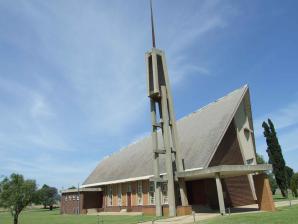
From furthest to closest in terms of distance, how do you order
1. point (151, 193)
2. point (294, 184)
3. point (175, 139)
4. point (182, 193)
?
point (294, 184) < point (151, 193) < point (175, 139) < point (182, 193)

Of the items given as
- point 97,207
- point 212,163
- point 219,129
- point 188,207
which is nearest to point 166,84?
point 219,129

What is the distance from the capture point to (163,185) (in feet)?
107

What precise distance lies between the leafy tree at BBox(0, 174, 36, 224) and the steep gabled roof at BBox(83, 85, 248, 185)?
1128 cm

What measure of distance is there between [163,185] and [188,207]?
239 inches

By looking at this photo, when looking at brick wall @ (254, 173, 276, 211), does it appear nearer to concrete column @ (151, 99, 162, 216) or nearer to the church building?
the church building

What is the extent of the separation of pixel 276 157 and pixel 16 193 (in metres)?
30.8

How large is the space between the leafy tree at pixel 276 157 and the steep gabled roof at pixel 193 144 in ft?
34.2

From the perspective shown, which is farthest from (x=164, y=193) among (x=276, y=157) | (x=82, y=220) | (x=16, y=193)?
(x=276, y=157)

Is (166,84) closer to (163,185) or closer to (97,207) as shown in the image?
(163,185)

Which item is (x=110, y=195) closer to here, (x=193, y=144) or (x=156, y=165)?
(x=193, y=144)

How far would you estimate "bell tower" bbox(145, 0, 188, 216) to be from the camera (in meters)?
28.0

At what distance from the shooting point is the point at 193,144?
3278 centimetres

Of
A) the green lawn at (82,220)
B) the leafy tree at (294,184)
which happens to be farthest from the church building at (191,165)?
the leafy tree at (294,184)

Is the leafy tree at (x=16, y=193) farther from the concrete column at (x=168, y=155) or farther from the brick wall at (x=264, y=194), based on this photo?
the brick wall at (x=264, y=194)
